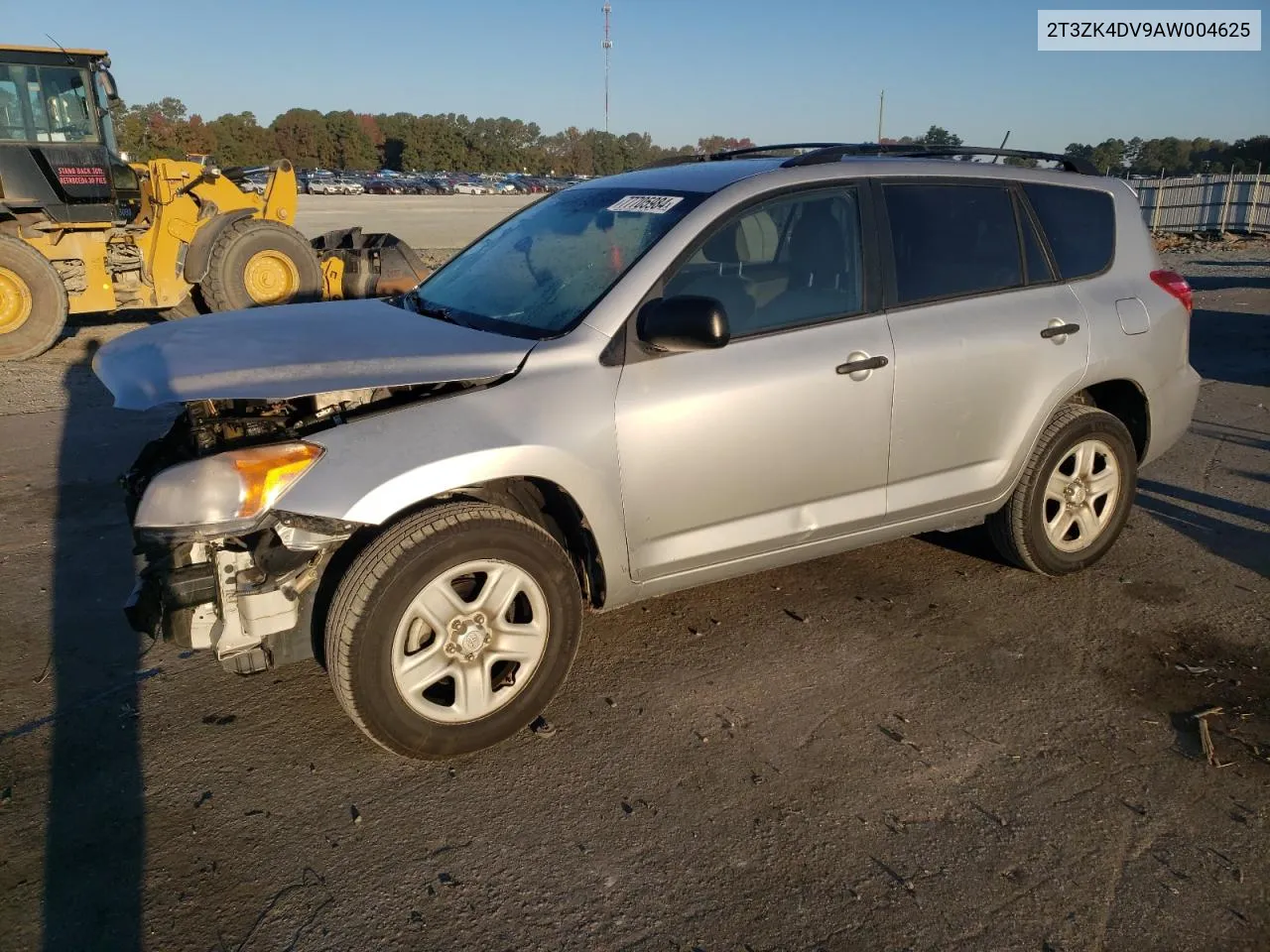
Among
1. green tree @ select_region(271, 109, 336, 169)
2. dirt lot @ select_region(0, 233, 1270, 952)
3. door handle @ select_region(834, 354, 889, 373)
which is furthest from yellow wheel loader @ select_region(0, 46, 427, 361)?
green tree @ select_region(271, 109, 336, 169)

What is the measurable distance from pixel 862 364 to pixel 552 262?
1.31 metres

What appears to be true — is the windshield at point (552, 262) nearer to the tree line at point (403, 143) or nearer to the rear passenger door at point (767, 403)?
the rear passenger door at point (767, 403)

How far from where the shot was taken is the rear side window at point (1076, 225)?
14.9 feet

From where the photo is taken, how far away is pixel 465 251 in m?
4.63

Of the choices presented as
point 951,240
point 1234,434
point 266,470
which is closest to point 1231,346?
point 1234,434

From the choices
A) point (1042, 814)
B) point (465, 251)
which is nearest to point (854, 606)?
point (1042, 814)

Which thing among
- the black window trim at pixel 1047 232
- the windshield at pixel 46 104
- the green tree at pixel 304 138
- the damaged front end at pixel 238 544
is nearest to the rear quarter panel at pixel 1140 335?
the black window trim at pixel 1047 232

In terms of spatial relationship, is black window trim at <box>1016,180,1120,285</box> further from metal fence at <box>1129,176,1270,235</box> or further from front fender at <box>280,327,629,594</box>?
metal fence at <box>1129,176,1270,235</box>

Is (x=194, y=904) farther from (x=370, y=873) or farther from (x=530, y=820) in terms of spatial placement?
(x=530, y=820)

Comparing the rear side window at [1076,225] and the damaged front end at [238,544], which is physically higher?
the rear side window at [1076,225]

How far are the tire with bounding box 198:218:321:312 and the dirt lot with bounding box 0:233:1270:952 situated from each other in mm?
7820

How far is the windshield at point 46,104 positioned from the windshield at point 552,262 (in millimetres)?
9519

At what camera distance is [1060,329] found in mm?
4352

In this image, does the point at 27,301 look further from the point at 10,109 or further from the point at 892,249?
the point at 892,249
